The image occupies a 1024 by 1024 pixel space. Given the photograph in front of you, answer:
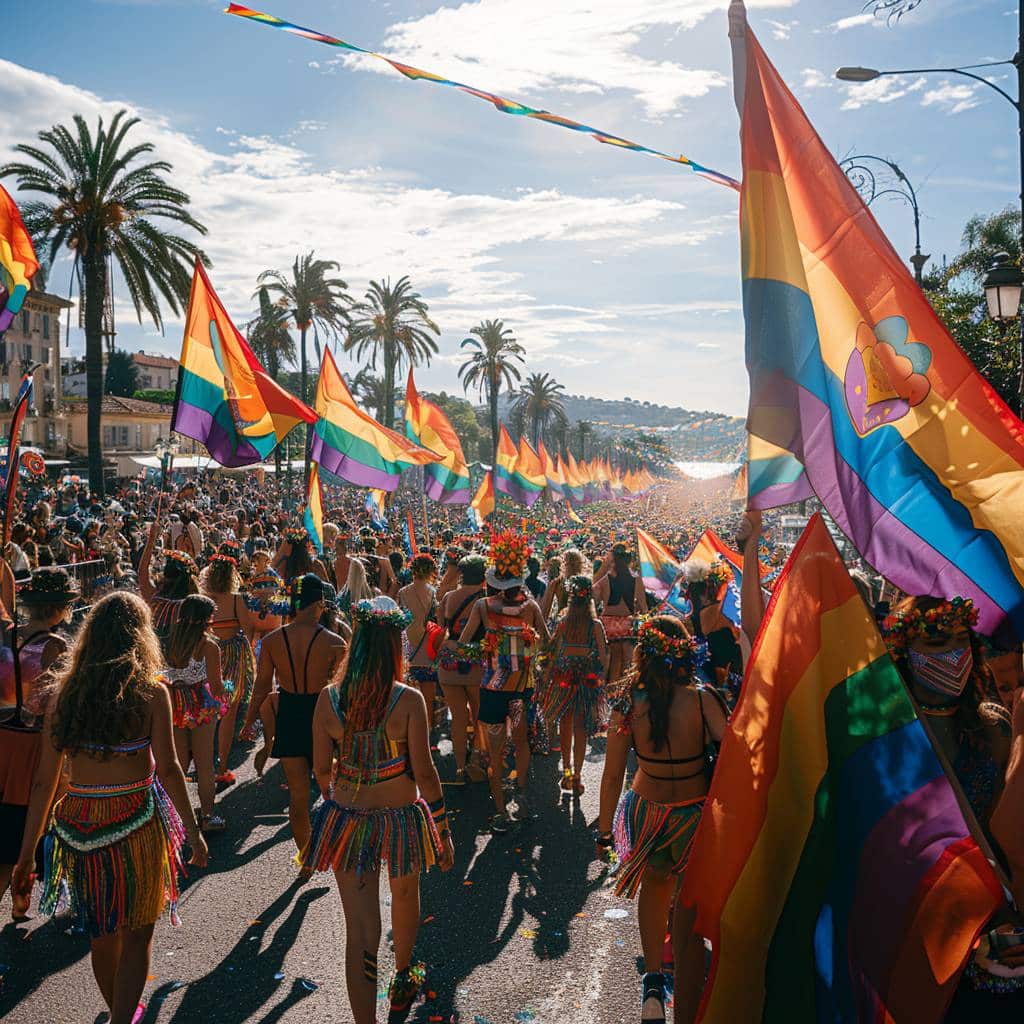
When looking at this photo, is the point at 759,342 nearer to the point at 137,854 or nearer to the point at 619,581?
the point at 137,854

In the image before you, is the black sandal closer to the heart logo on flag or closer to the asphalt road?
the asphalt road

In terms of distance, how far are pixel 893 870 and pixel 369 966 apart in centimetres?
226

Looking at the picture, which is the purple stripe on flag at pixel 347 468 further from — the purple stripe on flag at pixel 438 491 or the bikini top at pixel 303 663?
the bikini top at pixel 303 663

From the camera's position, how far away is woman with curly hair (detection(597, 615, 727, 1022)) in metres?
4.27

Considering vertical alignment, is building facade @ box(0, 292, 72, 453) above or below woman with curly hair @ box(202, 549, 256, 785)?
above

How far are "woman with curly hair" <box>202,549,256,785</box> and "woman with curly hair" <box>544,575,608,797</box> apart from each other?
8.40ft

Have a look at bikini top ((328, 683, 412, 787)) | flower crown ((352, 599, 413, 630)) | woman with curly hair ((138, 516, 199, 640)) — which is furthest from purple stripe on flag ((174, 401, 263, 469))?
bikini top ((328, 683, 412, 787))

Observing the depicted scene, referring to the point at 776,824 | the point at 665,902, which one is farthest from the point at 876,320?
the point at 665,902

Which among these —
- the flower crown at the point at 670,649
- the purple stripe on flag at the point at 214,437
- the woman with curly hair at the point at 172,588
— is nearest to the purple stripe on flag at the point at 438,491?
the purple stripe on flag at the point at 214,437

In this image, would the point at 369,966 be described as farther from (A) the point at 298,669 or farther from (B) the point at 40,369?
(B) the point at 40,369

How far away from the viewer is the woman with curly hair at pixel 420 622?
8.04m

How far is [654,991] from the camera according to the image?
4.17m

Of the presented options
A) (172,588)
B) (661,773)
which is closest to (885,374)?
(661,773)

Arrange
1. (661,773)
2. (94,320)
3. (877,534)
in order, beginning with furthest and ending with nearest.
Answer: (94,320) < (661,773) < (877,534)
